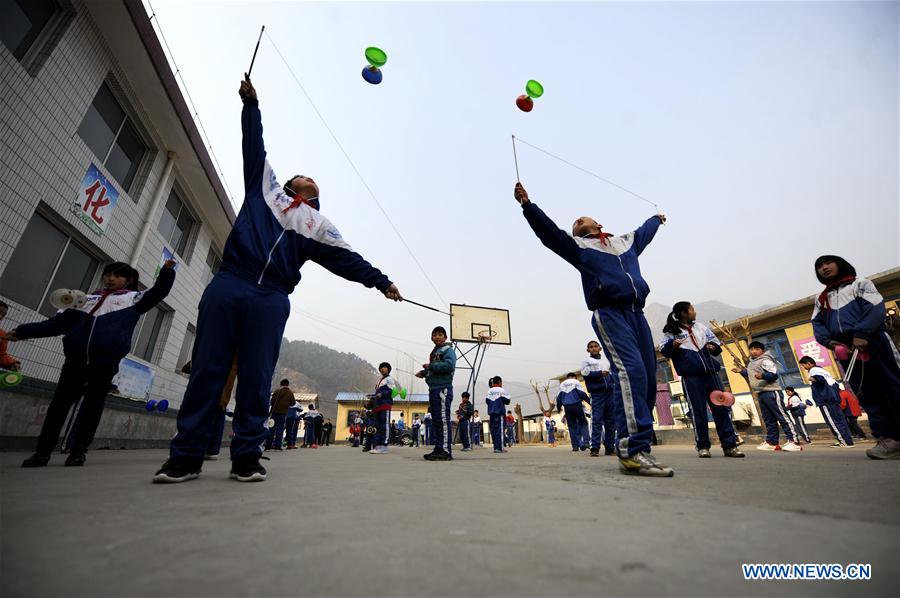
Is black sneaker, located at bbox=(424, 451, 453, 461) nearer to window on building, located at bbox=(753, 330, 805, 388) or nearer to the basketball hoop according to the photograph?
the basketball hoop

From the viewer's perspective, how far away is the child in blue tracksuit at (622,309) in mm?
2684

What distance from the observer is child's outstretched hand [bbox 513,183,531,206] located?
10.8 feet

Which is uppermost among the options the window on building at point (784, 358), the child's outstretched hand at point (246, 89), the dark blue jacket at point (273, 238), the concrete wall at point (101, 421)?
the window on building at point (784, 358)

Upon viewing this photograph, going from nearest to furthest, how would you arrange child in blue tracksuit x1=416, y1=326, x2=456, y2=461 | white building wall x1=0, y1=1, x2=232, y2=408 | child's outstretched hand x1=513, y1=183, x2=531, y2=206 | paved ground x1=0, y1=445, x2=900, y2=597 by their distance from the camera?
paved ground x1=0, y1=445, x2=900, y2=597, child's outstretched hand x1=513, y1=183, x2=531, y2=206, white building wall x1=0, y1=1, x2=232, y2=408, child in blue tracksuit x1=416, y1=326, x2=456, y2=461

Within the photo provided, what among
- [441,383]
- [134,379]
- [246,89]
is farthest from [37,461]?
[134,379]

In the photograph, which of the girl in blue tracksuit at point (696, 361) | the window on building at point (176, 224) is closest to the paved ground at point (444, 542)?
the girl in blue tracksuit at point (696, 361)

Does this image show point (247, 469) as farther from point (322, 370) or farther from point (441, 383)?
point (322, 370)

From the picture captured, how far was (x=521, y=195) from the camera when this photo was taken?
332 cm

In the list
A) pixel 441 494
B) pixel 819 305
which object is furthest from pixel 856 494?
pixel 819 305

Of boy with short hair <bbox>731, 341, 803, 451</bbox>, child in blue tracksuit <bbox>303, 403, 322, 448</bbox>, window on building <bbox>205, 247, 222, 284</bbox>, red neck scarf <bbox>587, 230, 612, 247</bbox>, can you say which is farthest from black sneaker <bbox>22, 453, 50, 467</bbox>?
child in blue tracksuit <bbox>303, 403, 322, 448</bbox>

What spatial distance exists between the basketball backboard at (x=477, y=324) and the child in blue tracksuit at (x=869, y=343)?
16.5 metres

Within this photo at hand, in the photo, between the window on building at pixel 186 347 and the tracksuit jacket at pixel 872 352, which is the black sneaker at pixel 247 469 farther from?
the window on building at pixel 186 347

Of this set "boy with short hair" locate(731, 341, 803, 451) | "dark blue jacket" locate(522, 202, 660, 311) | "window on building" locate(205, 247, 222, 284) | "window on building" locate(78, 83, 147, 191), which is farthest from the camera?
"window on building" locate(205, 247, 222, 284)

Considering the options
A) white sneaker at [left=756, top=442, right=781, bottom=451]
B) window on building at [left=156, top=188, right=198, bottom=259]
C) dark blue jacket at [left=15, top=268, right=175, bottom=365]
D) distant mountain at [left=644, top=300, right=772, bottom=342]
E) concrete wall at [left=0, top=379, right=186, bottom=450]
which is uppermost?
distant mountain at [left=644, top=300, right=772, bottom=342]
